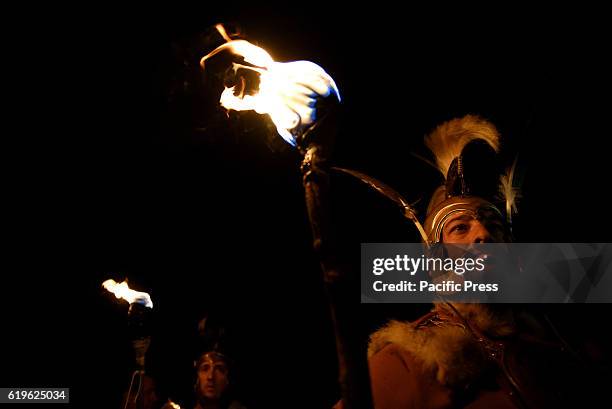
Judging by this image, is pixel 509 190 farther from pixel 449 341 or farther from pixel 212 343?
pixel 212 343

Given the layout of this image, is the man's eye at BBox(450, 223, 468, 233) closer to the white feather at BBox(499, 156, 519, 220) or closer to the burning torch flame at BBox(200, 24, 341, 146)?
the white feather at BBox(499, 156, 519, 220)

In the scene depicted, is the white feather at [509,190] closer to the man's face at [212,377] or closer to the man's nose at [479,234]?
the man's nose at [479,234]

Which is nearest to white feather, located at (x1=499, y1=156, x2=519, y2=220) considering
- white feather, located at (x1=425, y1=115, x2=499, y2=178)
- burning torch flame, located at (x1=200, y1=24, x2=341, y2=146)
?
white feather, located at (x1=425, y1=115, x2=499, y2=178)

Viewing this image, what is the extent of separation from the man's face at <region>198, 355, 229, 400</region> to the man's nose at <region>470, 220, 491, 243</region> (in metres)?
4.27

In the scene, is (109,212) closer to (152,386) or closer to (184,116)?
(152,386)

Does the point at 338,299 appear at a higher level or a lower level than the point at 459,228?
lower

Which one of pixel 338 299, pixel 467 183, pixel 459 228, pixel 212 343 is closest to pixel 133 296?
pixel 212 343

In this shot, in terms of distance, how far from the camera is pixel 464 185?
368 cm

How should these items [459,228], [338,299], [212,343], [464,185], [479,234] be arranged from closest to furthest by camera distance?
[338,299] → [479,234] → [459,228] → [464,185] → [212,343]

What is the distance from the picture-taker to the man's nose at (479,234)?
10.5 feet

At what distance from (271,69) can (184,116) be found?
2162 millimetres

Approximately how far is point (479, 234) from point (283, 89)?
199 centimetres

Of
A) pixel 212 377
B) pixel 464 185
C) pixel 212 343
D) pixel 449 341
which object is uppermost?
pixel 464 185

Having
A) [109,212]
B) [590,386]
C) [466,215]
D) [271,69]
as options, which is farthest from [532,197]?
[109,212]
